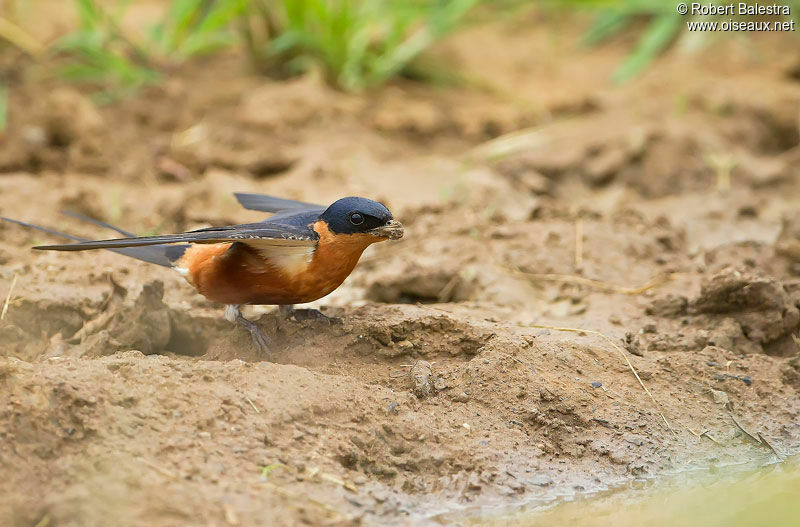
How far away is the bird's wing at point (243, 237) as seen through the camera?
3722 millimetres

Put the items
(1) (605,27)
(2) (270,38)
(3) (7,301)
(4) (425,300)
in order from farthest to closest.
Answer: (1) (605,27), (2) (270,38), (4) (425,300), (3) (7,301)

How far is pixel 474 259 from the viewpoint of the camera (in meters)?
5.54

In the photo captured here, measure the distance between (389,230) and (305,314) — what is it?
0.65 metres

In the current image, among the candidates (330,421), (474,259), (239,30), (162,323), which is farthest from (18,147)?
(330,421)

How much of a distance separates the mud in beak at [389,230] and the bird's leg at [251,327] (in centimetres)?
70

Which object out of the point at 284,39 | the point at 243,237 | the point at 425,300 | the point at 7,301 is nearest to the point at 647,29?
the point at 284,39

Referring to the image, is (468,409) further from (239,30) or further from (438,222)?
(239,30)

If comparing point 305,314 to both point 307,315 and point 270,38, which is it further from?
point 270,38

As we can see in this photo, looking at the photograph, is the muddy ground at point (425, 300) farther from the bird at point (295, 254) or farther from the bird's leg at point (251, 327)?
the bird at point (295, 254)

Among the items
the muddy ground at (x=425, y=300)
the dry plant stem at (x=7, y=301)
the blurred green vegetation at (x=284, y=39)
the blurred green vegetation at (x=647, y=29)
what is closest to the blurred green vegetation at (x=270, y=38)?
the blurred green vegetation at (x=284, y=39)

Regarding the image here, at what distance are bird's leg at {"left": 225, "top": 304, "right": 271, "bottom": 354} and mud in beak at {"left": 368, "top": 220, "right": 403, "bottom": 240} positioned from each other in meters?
0.70

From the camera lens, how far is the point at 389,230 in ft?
13.5

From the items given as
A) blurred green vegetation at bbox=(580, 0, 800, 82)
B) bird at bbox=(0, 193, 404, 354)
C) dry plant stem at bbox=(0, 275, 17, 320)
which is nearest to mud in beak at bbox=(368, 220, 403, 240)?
bird at bbox=(0, 193, 404, 354)

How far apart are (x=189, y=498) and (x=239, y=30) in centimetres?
554
